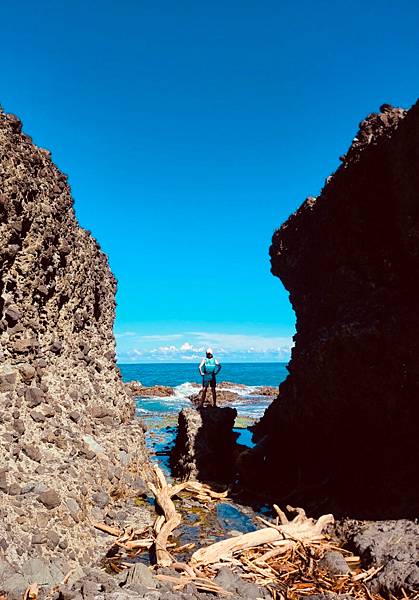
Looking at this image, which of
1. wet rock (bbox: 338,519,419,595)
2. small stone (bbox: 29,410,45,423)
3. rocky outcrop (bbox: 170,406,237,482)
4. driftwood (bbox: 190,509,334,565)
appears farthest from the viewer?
rocky outcrop (bbox: 170,406,237,482)

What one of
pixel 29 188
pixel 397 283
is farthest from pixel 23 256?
pixel 397 283

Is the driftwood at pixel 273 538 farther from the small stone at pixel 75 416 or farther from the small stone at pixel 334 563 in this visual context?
the small stone at pixel 75 416

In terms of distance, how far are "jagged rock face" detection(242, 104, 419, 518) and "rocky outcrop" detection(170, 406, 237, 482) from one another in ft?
3.58

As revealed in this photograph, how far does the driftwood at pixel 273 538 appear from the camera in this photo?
7.99 metres

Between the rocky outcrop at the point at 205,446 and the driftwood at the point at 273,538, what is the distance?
401 cm

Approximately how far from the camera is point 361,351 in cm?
1100

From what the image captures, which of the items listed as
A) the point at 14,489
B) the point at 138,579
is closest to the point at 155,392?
the point at 14,489

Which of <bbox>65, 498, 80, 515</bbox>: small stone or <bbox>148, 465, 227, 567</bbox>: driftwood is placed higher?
<bbox>65, 498, 80, 515</bbox>: small stone

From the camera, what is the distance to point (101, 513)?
880cm

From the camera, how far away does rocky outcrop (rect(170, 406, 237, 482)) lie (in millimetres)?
13816

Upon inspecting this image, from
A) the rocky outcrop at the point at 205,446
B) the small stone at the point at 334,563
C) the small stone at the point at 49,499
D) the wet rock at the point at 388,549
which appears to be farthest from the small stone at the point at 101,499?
the wet rock at the point at 388,549

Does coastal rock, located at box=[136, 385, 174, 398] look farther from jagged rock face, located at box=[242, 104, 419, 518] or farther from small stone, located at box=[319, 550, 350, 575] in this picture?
small stone, located at box=[319, 550, 350, 575]

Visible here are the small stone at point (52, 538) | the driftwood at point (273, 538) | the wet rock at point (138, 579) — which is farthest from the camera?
the driftwood at point (273, 538)

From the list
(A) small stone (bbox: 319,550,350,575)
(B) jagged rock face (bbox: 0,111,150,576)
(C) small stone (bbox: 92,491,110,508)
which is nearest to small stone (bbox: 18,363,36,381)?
(B) jagged rock face (bbox: 0,111,150,576)
